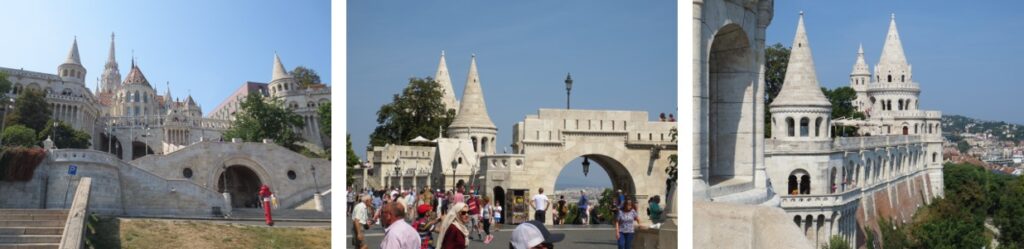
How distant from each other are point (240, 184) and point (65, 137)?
1.49m

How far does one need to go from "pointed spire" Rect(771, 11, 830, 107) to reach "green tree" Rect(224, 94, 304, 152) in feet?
84.9

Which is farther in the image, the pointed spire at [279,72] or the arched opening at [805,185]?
the arched opening at [805,185]

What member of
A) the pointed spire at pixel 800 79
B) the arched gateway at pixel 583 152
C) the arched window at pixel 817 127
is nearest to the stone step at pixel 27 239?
the arched gateway at pixel 583 152

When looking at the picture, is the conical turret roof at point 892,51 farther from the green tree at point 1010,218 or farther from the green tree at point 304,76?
the green tree at point 304,76

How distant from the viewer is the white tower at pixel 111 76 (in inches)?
339

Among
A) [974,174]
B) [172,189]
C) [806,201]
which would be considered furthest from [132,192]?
[974,174]

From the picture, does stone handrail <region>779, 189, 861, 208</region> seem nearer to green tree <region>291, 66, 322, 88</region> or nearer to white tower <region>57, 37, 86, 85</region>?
green tree <region>291, 66, 322, 88</region>

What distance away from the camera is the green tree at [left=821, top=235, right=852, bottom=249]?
101 feet

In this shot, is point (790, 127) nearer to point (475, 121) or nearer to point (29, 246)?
point (475, 121)

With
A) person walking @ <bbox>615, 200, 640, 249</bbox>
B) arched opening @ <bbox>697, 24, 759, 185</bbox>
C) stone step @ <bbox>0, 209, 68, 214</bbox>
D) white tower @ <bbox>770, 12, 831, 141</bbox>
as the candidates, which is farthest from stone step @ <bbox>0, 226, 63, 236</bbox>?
white tower @ <bbox>770, 12, 831, 141</bbox>

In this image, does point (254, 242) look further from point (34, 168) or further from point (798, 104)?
point (798, 104)

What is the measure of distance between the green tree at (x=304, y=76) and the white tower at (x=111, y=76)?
1389 mm

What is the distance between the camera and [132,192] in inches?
371

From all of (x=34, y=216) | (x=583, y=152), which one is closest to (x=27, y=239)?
(x=34, y=216)
